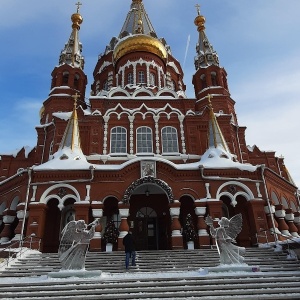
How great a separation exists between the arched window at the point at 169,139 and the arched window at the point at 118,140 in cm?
240

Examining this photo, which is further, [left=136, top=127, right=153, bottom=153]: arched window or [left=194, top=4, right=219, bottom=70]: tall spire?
[left=194, top=4, right=219, bottom=70]: tall spire

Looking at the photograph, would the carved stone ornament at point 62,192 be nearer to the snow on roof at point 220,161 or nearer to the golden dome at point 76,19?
the snow on roof at point 220,161

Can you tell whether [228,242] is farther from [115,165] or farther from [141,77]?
[141,77]

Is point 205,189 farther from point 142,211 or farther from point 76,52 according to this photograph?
point 76,52

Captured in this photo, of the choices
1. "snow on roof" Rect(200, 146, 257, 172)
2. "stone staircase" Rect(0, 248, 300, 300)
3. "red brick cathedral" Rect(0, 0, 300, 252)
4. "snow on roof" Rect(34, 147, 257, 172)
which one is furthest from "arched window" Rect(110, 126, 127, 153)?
"stone staircase" Rect(0, 248, 300, 300)

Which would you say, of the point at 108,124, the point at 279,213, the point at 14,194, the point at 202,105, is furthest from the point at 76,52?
the point at 279,213

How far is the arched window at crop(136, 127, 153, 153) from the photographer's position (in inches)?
720

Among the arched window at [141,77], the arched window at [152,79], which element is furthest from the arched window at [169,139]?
the arched window at [141,77]

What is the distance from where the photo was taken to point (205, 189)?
47.0 ft

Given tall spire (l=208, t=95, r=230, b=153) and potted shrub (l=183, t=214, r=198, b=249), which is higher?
tall spire (l=208, t=95, r=230, b=153)

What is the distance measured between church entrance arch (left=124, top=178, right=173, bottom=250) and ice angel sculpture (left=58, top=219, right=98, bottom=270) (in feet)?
21.6

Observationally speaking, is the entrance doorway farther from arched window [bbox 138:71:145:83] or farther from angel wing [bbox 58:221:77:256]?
arched window [bbox 138:71:145:83]

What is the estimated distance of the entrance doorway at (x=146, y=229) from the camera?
15.5m

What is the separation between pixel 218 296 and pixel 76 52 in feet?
73.6
